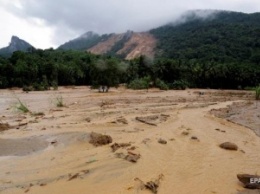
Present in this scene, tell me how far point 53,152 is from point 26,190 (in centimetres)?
273

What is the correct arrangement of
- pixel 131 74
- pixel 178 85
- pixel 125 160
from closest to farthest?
pixel 125 160
pixel 178 85
pixel 131 74

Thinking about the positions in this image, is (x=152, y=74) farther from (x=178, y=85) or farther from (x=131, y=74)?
(x=178, y=85)

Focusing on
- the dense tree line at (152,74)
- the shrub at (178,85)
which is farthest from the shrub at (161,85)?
the shrub at (178,85)

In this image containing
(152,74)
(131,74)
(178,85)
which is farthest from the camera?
(131,74)

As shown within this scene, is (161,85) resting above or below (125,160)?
below

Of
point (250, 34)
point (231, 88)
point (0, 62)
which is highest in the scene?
point (250, 34)

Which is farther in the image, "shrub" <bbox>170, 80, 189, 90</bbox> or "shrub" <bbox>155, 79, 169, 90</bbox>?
"shrub" <bbox>170, 80, 189, 90</bbox>

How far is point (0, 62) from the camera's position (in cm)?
7219

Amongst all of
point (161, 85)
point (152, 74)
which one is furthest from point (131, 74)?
point (161, 85)

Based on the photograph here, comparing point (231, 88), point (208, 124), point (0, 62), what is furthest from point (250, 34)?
point (208, 124)

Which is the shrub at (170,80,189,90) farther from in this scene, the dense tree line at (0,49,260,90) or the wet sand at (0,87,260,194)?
the wet sand at (0,87,260,194)

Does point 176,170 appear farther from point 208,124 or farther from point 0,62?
point 0,62

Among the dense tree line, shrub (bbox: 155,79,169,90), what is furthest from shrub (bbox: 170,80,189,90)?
shrub (bbox: 155,79,169,90)

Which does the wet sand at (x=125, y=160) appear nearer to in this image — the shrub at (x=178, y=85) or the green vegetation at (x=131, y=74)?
the green vegetation at (x=131, y=74)
